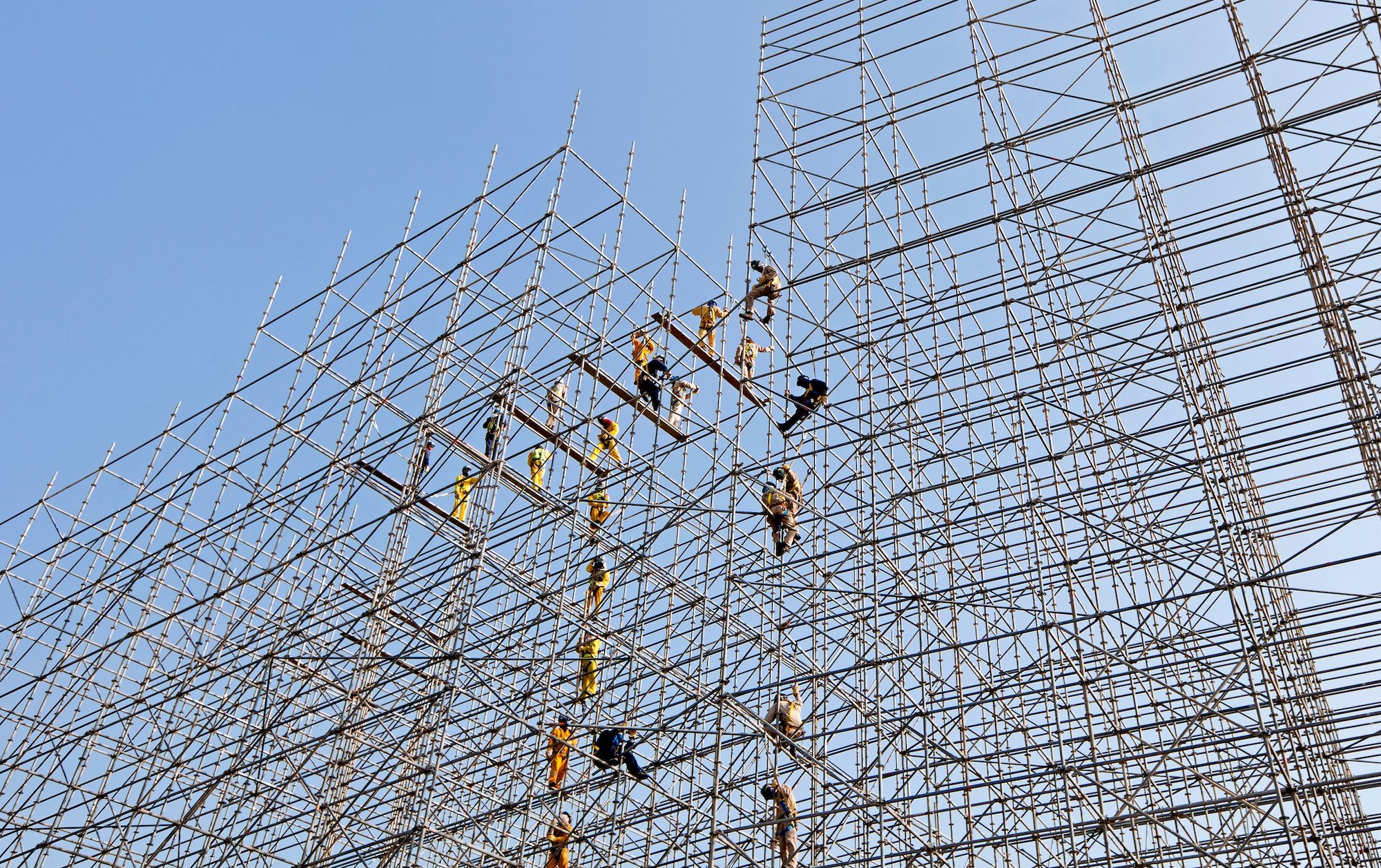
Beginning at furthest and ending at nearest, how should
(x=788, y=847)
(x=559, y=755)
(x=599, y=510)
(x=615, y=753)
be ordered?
(x=599, y=510), (x=559, y=755), (x=615, y=753), (x=788, y=847)

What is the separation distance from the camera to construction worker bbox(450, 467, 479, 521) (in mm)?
16891

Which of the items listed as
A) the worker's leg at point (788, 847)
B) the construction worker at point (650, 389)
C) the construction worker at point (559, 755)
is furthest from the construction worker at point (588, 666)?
the construction worker at point (650, 389)

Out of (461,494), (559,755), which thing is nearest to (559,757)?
(559,755)

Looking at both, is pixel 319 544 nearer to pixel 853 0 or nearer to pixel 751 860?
pixel 751 860

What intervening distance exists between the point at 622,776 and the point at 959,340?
250 inches

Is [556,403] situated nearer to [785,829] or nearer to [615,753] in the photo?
[615,753]

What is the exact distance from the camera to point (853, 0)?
19.0 meters

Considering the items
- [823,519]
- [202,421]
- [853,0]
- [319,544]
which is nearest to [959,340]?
[823,519]

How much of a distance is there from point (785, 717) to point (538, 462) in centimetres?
562

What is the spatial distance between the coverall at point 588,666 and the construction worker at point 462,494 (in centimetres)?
257

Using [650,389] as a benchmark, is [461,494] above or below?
below

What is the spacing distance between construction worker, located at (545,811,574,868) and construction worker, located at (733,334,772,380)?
18.6 ft

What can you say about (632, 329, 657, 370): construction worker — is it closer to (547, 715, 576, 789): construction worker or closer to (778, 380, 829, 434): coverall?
(778, 380, 829, 434): coverall

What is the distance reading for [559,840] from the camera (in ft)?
45.6
